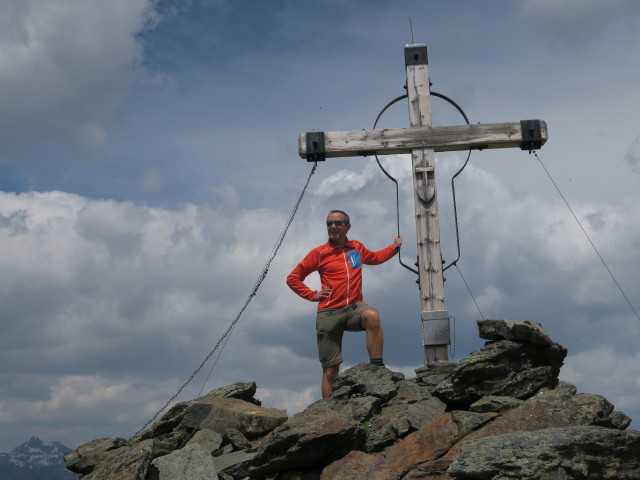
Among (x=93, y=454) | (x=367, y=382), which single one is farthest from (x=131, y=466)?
(x=367, y=382)

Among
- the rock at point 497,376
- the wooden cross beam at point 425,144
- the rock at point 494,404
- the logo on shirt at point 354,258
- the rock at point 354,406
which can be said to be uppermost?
the wooden cross beam at point 425,144

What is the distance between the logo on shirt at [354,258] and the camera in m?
13.2

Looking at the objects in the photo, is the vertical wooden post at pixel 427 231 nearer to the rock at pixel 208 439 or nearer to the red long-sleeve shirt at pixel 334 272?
the red long-sleeve shirt at pixel 334 272

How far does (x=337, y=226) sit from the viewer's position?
13.2 meters

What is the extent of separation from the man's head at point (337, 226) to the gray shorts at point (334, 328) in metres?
1.24

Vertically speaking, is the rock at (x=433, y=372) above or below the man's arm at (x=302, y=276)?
below

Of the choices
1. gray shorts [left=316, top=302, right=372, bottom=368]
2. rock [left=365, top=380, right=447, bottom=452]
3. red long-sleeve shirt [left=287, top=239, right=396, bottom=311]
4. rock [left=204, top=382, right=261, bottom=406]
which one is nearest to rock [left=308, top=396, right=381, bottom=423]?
rock [left=365, top=380, right=447, bottom=452]

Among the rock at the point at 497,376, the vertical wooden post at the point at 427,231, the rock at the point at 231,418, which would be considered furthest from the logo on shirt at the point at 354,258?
the rock at the point at 497,376

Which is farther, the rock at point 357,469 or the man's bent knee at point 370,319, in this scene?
the man's bent knee at point 370,319

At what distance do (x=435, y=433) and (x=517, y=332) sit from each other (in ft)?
7.28

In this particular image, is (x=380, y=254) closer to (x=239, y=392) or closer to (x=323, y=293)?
(x=323, y=293)

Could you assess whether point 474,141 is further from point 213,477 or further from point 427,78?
point 213,477

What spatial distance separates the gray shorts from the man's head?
1.24m

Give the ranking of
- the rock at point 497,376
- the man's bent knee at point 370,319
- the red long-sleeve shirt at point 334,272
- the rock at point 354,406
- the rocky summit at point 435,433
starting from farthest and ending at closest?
1. the red long-sleeve shirt at point 334,272
2. the man's bent knee at point 370,319
3. the rock at point 354,406
4. the rock at point 497,376
5. the rocky summit at point 435,433
